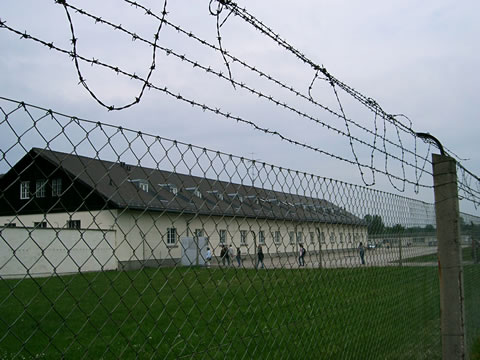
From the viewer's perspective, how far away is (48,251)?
1.69 m

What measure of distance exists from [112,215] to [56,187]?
12.3 inches

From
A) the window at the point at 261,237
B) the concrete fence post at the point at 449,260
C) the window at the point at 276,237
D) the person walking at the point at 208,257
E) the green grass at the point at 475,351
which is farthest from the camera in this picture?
the green grass at the point at 475,351

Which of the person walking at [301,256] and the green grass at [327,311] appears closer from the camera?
the green grass at [327,311]

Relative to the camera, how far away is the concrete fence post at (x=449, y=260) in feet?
13.2

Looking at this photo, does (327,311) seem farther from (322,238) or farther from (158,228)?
(158,228)

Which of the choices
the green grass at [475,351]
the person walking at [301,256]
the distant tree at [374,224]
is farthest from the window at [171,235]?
the green grass at [475,351]

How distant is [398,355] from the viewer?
15.1 feet

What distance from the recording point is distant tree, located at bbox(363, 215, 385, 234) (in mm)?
4230

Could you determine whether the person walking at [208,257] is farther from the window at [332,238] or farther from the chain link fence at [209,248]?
the window at [332,238]

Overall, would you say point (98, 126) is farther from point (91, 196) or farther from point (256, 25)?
point (256, 25)

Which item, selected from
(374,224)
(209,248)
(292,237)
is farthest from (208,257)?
(374,224)

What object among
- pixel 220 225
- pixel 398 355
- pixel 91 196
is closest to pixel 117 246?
pixel 91 196

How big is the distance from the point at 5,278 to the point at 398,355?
12.7 feet

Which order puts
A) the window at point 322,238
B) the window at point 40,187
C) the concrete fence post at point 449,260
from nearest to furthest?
the window at point 40,187 → the window at point 322,238 → the concrete fence post at point 449,260
